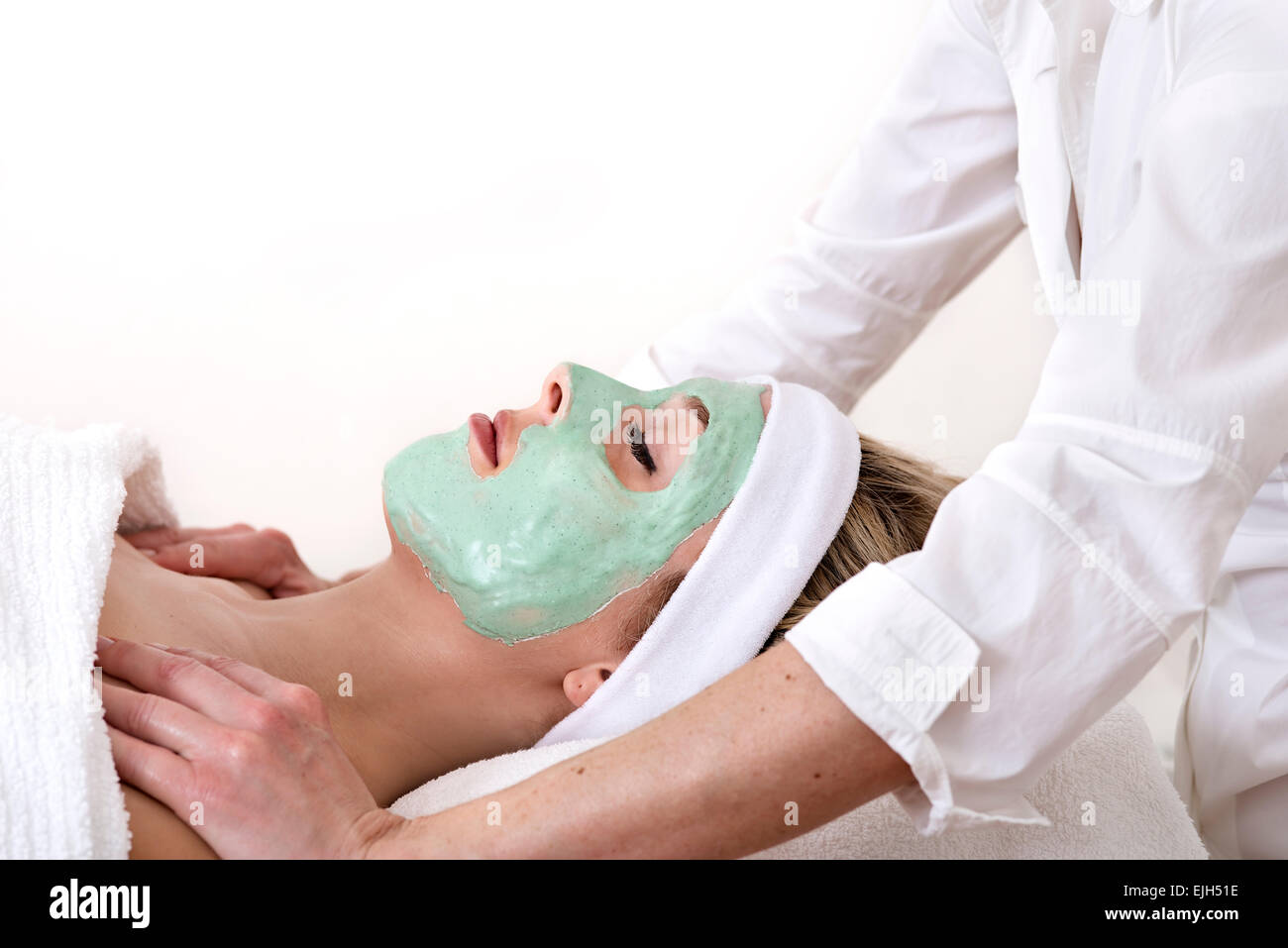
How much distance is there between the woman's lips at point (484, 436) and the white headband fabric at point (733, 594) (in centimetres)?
28

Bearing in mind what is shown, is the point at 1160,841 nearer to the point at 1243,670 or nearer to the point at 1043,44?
the point at 1243,670

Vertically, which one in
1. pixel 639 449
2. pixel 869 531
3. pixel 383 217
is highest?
pixel 383 217

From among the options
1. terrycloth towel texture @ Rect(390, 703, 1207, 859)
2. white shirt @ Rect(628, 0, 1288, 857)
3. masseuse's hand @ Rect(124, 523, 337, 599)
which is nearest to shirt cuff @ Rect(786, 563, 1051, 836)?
white shirt @ Rect(628, 0, 1288, 857)

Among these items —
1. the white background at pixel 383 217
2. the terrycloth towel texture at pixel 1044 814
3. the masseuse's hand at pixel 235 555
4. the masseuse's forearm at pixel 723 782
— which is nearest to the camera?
the masseuse's forearm at pixel 723 782

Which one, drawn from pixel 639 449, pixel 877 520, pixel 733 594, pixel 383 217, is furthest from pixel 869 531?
pixel 383 217

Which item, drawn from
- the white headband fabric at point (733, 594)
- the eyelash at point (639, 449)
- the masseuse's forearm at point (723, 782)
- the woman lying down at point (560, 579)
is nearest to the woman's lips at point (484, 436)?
the woman lying down at point (560, 579)

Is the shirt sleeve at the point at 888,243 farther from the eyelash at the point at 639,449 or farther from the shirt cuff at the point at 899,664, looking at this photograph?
the shirt cuff at the point at 899,664

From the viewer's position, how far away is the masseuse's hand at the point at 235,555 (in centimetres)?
162

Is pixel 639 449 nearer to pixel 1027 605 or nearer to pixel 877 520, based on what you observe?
pixel 877 520

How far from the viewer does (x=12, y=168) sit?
2.36 metres

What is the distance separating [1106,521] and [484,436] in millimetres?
740

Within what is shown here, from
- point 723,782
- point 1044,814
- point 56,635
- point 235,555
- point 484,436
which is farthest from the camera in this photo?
point 235,555

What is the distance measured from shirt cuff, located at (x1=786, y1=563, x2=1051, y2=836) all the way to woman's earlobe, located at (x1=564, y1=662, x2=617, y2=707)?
435 millimetres

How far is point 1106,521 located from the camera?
990mm
